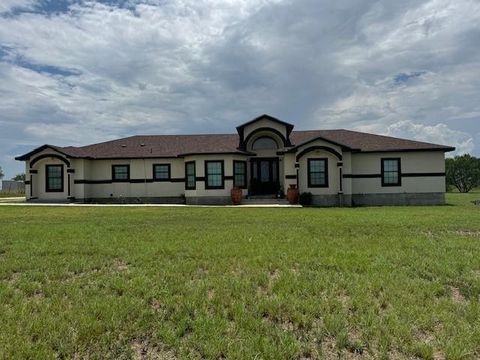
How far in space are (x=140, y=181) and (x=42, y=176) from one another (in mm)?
6925

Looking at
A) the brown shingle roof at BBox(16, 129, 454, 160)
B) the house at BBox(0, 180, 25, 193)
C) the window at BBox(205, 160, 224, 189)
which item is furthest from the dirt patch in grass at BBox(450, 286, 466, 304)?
the house at BBox(0, 180, 25, 193)

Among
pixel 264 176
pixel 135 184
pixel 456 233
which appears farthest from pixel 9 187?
pixel 456 233

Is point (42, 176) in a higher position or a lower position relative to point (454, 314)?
higher

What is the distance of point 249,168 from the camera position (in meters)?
26.5

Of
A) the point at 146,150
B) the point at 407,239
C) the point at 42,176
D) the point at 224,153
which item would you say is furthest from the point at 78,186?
the point at 407,239

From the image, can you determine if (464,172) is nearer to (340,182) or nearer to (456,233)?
(340,182)

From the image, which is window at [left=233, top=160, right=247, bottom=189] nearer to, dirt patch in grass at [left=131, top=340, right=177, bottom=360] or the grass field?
the grass field

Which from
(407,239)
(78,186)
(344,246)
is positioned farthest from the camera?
(78,186)

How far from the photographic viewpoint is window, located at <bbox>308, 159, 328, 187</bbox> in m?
24.0

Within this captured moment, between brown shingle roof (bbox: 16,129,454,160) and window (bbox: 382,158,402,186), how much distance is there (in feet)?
2.87

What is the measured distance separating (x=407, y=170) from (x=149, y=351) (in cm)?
2412

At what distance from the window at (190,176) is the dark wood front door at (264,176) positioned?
411cm

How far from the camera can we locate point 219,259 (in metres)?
7.01

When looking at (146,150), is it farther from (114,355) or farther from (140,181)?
(114,355)
